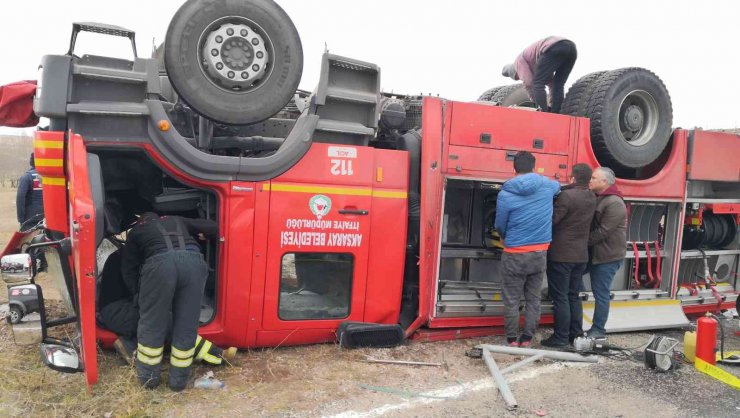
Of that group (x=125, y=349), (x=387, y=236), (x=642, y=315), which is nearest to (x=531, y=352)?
(x=387, y=236)

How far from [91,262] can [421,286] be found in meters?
2.48

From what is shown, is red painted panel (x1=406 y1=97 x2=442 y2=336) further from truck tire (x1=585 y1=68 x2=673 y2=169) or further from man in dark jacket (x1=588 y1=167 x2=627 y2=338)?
truck tire (x1=585 y1=68 x2=673 y2=169)

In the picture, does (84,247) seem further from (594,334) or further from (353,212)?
(594,334)

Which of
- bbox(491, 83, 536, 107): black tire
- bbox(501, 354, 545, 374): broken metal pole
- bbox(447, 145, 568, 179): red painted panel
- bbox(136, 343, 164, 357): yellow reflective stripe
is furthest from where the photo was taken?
bbox(491, 83, 536, 107): black tire

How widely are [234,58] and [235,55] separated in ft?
0.07

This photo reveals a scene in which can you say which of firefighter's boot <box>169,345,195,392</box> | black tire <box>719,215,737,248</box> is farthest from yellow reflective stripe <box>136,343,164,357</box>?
black tire <box>719,215,737,248</box>

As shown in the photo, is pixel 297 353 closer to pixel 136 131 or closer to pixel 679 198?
pixel 136 131

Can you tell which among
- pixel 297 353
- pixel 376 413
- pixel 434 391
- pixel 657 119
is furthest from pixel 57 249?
pixel 657 119

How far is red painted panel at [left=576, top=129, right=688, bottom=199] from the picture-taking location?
5.25 metres

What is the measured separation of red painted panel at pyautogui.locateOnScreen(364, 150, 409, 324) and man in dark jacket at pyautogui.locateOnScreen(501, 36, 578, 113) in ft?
5.89

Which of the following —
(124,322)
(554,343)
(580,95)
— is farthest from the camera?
(580,95)

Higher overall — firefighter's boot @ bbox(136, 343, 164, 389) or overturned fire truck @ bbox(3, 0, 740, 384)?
overturned fire truck @ bbox(3, 0, 740, 384)

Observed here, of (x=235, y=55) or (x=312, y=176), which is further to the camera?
(x=312, y=176)

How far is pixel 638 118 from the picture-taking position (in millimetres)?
5301
